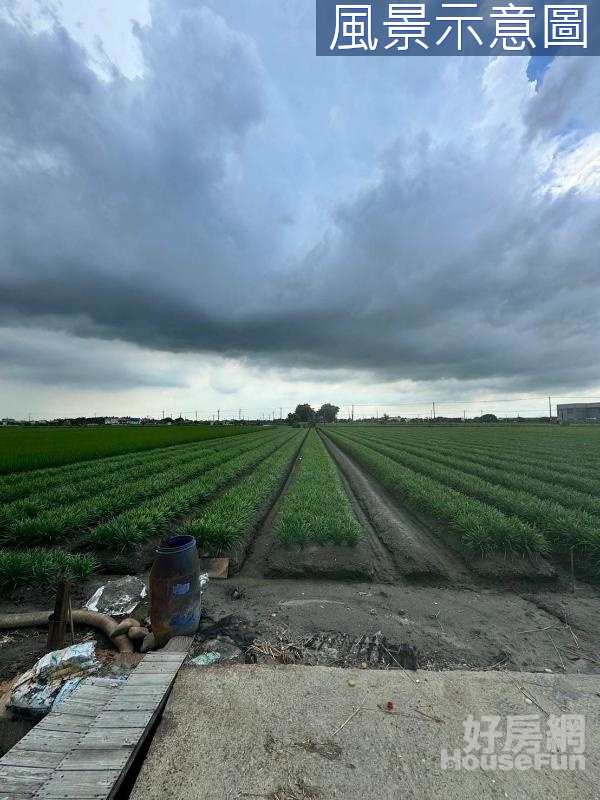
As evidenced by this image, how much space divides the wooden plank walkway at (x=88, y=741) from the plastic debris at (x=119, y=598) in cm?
164

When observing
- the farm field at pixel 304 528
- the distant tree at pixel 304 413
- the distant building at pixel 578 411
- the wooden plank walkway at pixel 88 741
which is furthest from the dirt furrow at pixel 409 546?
the distant tree at pixel 304 413

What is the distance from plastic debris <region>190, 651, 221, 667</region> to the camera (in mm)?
3375

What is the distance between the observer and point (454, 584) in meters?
5.66

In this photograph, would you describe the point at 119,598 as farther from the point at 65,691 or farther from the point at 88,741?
the point at 88,741

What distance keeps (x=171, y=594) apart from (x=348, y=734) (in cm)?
221

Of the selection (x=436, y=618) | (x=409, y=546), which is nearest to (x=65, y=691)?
(x=436, y=618)

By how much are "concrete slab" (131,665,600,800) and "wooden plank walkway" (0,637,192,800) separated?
0.51 feet

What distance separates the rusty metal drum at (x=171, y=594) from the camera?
375cm

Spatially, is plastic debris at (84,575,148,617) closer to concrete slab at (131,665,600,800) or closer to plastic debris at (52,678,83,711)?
plastic debris at (52,678,83,711)

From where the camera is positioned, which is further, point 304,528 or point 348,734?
point 304,528

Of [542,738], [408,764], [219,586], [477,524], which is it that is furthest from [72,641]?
[477,524]

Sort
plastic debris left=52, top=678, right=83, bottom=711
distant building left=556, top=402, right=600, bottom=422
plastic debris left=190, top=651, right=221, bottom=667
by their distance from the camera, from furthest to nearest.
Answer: distant building left=556, top=402, right=600, bottom=422, plastic debris left=190, top=651, right=221, bottom=667, plastic debris left=52, top=678, right=83, bottom=711

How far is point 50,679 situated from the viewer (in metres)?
3.04

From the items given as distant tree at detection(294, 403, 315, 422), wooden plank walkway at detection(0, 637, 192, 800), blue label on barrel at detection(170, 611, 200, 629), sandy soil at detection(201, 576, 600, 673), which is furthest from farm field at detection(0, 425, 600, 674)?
distant tree at detection(294, 403, 315, 422)
